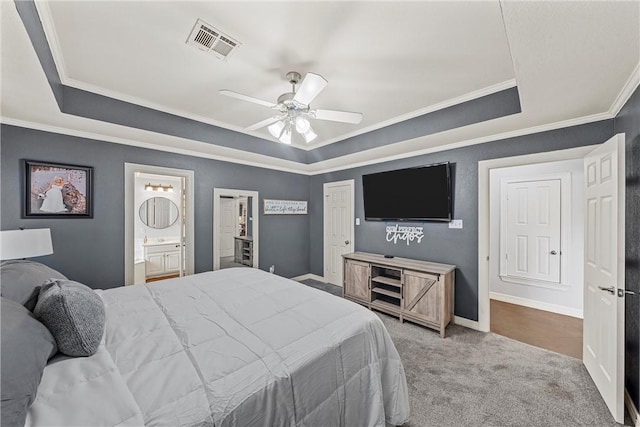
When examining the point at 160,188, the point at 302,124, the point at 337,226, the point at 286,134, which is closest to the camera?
the point at 302,124

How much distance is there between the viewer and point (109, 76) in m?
2.38

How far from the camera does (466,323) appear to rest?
320cm

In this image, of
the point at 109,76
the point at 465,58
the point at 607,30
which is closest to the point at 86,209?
the point at 109,76

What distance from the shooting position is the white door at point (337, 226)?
15.4 ft

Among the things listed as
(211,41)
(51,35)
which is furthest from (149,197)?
(211,41)

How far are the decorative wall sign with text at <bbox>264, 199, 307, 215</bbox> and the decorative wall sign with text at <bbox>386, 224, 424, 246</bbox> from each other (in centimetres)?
195

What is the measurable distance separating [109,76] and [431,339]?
4.32 meters

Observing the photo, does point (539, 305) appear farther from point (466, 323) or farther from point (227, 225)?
point (227, 225)

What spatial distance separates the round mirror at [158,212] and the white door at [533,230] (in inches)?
256

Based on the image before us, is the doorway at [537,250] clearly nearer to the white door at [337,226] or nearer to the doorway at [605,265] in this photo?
A: the doorway at [605,265]

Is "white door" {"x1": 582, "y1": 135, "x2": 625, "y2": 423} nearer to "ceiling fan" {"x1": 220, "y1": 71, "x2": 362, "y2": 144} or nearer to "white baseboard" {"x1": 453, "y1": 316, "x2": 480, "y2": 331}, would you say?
"white baseboard" {"x1": 453, "y1": 316, "x2": 480, "y2": 331}

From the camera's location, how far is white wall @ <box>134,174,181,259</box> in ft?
16.7

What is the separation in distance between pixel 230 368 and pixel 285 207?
3936 millimetres

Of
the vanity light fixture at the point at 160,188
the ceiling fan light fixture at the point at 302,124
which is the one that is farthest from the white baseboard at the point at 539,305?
the vanity light fixture at the point at 160,188
